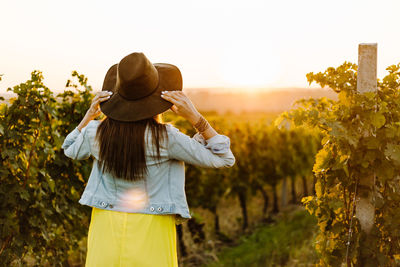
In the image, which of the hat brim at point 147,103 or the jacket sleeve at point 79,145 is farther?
the jacket sleeve at point 79,145

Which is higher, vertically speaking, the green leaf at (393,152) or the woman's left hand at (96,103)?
the woman's left hand at (96,103)

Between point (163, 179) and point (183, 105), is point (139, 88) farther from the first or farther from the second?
point (163, 179)

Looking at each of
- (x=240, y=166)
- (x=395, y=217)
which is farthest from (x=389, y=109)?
(x=240, y=166)

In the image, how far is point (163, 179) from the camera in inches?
89.7

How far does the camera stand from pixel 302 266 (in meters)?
5.80

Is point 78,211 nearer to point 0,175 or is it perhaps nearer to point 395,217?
point 0,175

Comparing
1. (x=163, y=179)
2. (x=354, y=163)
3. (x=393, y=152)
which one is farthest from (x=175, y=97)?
(x=393, y=152)

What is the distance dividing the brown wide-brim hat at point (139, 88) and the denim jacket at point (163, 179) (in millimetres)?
112

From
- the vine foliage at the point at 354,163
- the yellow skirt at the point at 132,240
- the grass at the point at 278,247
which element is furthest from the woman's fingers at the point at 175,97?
the grass at the point at 278,247

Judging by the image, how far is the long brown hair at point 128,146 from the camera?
2.19 metres

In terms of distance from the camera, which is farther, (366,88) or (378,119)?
(366,88)

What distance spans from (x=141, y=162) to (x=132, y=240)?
389 millimetres

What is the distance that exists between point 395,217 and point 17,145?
9.79 ft

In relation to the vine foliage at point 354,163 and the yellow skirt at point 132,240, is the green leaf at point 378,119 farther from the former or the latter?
the yellow skirt at point 132,240
